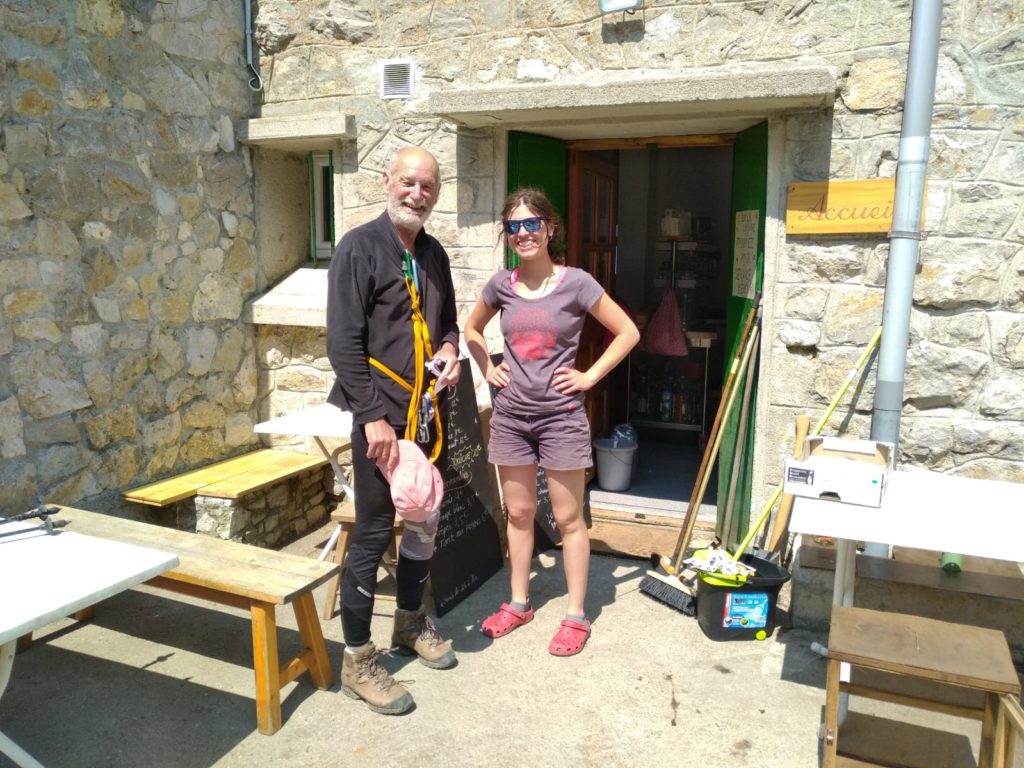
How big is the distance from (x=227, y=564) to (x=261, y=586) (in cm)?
29

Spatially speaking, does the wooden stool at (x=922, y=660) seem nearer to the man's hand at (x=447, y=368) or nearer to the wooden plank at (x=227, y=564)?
the man's hand at (x=447, y=368)

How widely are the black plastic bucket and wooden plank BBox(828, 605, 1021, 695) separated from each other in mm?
794

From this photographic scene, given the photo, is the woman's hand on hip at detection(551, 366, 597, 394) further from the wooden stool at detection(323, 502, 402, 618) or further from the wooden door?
the wooden door

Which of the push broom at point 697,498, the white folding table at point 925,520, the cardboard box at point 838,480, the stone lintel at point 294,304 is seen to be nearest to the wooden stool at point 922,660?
the white folding table at point 925,520

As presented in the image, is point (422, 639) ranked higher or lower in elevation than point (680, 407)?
lower

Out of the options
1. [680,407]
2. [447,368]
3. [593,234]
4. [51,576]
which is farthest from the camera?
[680,407]

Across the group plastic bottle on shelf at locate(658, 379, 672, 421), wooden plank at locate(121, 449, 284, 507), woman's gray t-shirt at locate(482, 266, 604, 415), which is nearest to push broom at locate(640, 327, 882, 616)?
woman's gray t-shirt at locate(482, 266, 604, 415)

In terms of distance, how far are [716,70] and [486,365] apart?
5.91 ft

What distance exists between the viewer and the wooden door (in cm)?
493

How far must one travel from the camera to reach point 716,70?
12.5 feet

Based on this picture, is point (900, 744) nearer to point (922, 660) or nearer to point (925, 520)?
point (922, 660)

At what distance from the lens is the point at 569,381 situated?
321 centimetres

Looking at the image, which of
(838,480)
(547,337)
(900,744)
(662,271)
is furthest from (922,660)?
(662,271)

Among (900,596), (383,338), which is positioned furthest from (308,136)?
(900,596)
